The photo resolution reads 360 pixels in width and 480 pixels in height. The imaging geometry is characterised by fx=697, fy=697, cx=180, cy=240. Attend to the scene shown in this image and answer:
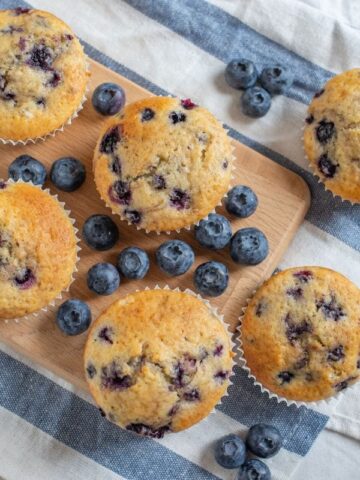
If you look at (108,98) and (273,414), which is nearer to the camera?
(108,98)

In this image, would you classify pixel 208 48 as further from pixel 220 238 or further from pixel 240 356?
pixel 240 356

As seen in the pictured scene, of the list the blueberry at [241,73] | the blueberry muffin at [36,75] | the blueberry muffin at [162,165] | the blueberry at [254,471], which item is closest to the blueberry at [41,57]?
the blueberry muffin at [36,75]

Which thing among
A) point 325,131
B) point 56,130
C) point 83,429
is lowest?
point 83,429

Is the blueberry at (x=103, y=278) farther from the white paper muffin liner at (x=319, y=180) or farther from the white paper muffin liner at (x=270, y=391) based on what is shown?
the white paper muffin liner at (x=319, y=180)

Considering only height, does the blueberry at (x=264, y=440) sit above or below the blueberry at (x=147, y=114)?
below

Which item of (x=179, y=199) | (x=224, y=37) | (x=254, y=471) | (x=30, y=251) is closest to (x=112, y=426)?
(x=254, y=471)

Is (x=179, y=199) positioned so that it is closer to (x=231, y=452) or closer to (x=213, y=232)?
(x=213, y=232)

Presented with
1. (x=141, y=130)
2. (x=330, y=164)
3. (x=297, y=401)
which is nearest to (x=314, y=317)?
(x=297, y=401)
